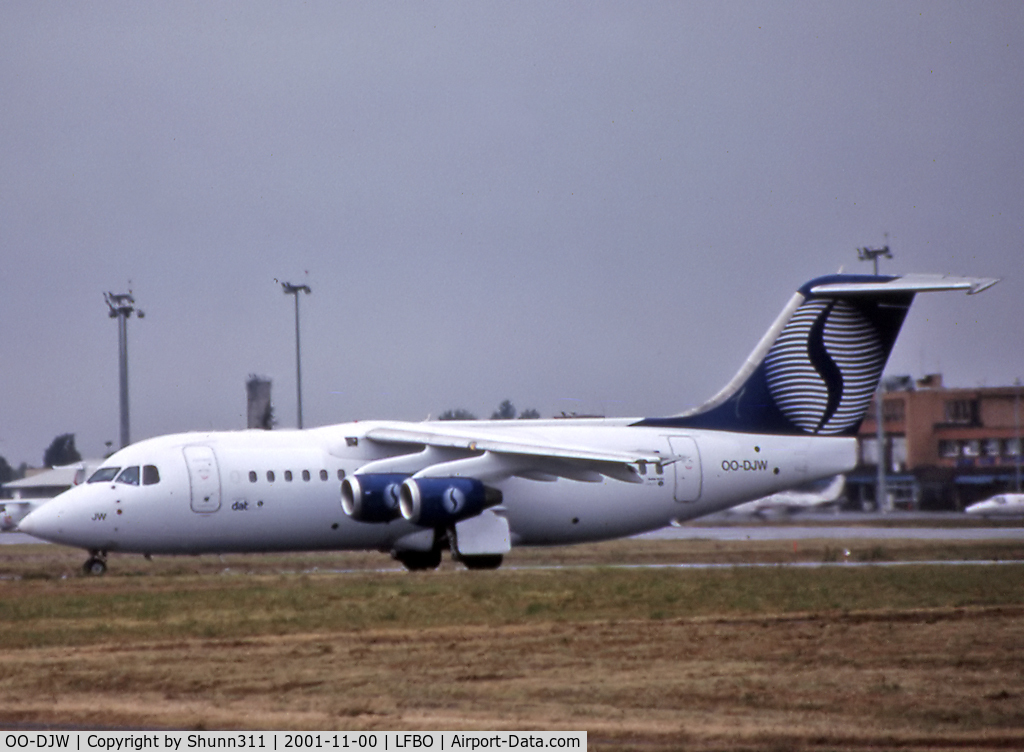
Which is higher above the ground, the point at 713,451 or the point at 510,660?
the point at 713,451

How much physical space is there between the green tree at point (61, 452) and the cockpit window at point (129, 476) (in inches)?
4008

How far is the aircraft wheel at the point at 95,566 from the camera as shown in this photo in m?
30.5

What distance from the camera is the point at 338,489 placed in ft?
100

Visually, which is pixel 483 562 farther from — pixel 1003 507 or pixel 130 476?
pixel 1003 507

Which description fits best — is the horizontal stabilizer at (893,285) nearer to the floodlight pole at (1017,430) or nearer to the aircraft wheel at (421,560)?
the aircraft wheel at (421,560)

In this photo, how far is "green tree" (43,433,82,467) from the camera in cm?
12900

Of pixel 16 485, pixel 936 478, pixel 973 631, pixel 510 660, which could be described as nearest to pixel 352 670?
pixel 510 660

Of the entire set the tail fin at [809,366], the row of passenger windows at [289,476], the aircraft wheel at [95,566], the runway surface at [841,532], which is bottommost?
the runway surface at [841,532]

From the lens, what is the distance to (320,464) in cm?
3072

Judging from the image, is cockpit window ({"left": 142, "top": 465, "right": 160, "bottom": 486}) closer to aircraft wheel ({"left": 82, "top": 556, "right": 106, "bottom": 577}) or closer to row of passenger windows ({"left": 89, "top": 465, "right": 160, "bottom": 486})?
row of passenger windows ({"left": 89, "top": 465, "right": 160, "bottom": 486})

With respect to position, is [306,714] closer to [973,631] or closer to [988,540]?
[973,631]

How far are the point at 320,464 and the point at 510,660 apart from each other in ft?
51.1
